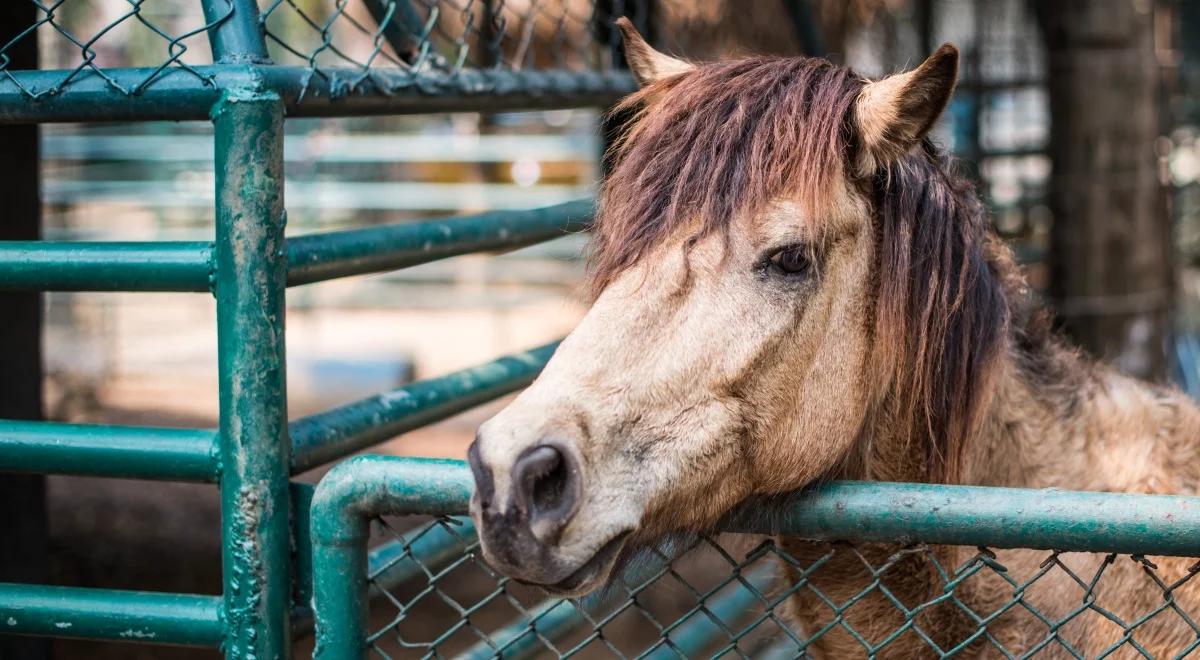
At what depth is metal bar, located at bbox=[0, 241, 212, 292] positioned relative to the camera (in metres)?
1.92

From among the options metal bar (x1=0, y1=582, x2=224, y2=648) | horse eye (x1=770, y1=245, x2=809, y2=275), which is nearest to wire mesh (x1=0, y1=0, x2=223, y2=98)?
metal bar (x1=0, y1=582, x2=224, y2=648)

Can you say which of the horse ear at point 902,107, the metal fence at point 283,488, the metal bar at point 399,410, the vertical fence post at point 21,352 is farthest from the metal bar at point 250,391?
the vertical fence post at point 21,352

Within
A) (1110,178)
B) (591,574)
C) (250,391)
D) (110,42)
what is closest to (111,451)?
(250,391)

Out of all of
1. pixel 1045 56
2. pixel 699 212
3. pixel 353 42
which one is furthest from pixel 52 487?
pixel 353 42

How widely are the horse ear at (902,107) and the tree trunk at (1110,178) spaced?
152 inches

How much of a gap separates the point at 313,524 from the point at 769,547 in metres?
0.74

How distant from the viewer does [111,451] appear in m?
1.91

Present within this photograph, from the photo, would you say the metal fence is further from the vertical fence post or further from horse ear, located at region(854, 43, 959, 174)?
the vertical fence post

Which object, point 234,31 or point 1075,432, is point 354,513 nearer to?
point 234,31

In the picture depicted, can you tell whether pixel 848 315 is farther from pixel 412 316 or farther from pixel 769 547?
pixel 412 316

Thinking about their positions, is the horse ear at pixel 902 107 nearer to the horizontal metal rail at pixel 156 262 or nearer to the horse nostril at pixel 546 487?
the horse nostril at pixel 546 487

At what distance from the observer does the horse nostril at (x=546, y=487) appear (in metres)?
1.47

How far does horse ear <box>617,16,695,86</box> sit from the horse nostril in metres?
1.13

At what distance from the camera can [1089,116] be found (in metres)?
5.40
